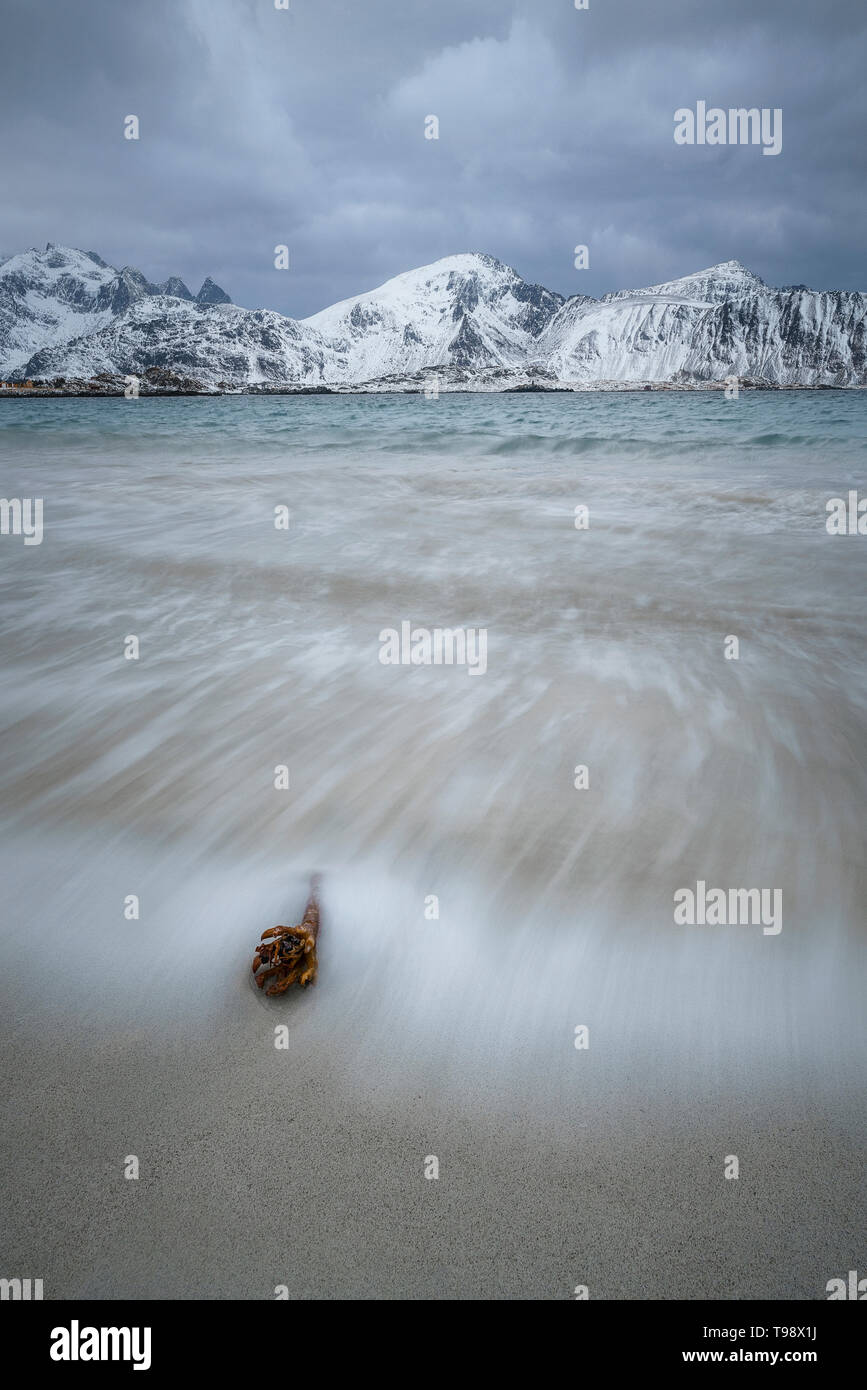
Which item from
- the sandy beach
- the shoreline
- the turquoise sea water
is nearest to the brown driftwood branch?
the sandy beach

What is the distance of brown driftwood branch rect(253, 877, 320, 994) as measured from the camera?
2.20m

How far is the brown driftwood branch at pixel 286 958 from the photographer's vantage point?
7.22 ft

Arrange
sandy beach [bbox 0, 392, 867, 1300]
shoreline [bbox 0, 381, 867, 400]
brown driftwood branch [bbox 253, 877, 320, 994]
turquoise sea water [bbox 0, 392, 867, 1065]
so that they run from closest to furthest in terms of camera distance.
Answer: sandy beach [bbox 0, 392, 867, 1300] < brown driftwood branch [bbox 253, 877, 320, 994] < turquoise sea water [bbox 0, 392, 867, 1065] < shoreline [bbox 0, 381, 867, 400]

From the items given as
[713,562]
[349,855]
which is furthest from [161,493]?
[349,855]

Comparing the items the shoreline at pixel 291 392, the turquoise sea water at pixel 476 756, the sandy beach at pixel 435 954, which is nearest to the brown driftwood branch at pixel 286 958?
the sandy beach at pixel 435 954

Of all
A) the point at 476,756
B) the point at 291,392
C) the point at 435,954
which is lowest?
the point at 435,954

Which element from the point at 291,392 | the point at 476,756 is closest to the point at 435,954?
the point at 476,756

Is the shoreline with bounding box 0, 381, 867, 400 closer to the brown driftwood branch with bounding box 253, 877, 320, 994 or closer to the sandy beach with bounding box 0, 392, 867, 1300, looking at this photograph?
the sandy beach with bounding box 0, 392, 867, 1300

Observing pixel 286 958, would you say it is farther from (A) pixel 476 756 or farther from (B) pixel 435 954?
(A) pixel 476 756

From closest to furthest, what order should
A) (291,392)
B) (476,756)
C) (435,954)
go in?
(435,954), (476,756), (291,392)

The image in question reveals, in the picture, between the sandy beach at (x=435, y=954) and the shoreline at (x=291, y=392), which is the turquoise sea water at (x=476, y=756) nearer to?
the sandy beach at (x=435, y=954)

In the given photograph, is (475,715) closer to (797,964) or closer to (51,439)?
(797,964)

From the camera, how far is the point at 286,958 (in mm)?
2232

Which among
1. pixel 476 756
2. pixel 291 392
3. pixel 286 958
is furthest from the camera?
pixel 291 392
